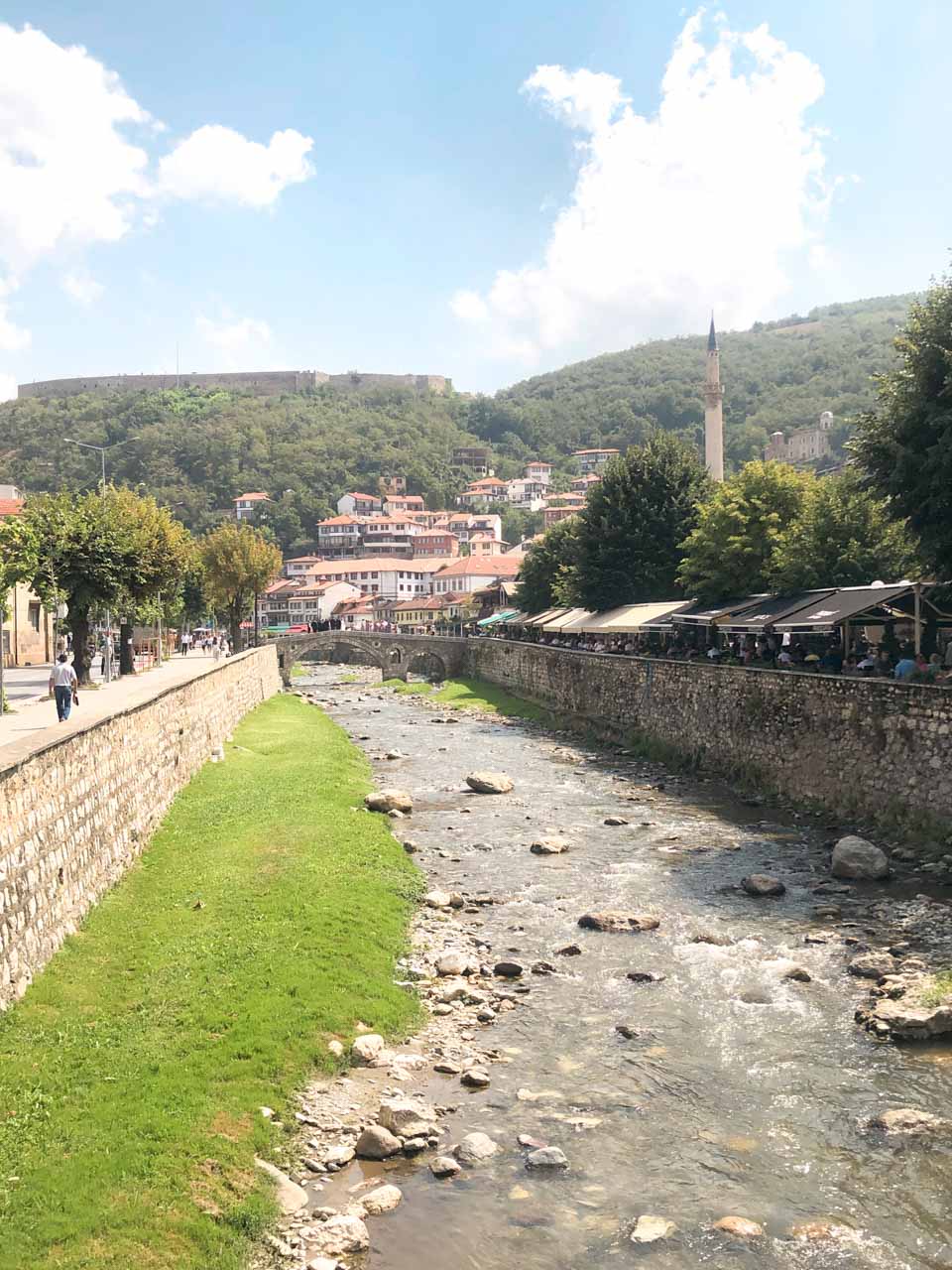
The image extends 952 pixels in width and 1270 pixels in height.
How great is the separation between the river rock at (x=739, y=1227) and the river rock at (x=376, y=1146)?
3.20 m

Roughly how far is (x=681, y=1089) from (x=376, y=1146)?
3748 millimetres

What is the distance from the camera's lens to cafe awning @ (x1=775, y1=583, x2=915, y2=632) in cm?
3077

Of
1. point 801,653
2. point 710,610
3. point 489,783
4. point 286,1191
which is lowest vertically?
point 489,783

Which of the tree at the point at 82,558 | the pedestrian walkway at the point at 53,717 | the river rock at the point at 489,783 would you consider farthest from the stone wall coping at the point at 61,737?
the tree at the point at 82,558

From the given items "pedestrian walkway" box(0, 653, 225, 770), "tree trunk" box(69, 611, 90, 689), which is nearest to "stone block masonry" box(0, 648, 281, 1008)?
"pedestrian walkway" box(0, 653, 225, 770)

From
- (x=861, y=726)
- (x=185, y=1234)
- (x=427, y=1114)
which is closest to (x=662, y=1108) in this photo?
(x=427, y=1114)

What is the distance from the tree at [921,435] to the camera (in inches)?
999

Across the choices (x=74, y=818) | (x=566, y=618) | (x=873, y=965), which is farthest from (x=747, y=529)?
(x=74, y=818)

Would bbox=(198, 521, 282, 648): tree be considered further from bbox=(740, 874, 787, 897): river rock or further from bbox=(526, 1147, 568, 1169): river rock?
bbox=(526, 1147, 568, 1169): river rock

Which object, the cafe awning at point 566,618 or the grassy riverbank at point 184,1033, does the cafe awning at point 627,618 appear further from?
the grassy riverbank at point 184,1033

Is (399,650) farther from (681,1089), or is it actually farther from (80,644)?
(681,1089)

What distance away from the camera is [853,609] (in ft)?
102

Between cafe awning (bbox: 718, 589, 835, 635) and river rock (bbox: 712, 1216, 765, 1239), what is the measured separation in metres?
25.9

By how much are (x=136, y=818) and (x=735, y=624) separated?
23.7m
